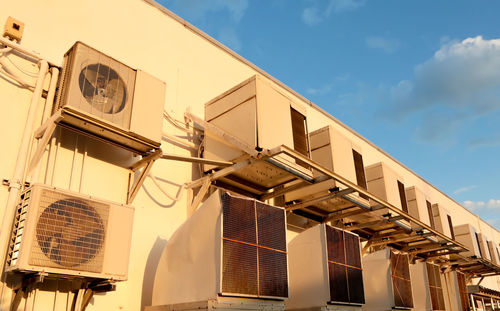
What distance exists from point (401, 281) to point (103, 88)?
7.44 m

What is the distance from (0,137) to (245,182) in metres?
4.16

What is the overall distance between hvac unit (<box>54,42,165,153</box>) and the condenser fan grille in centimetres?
106

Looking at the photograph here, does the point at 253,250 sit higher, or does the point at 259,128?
the point at 259,128

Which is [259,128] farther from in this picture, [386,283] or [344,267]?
[386,283]

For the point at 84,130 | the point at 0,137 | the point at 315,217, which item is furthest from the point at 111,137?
Answer: the point at 315,217

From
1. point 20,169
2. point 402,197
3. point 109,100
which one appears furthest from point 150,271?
point 402,197

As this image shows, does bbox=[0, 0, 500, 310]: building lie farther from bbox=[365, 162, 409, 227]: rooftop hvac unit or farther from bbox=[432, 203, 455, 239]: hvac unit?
bbox=[432, 203, 455, 239]: hvac unit

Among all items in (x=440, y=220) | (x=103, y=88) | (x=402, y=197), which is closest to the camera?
(x=103, y=88)

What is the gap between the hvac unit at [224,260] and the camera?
5.37 meters

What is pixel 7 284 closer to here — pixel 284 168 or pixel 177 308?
pixel 177 308

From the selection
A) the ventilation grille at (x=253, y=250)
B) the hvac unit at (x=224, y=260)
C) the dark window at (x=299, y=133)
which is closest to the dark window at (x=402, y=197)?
the dark window at (x=299, y=133)

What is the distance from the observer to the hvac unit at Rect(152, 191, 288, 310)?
5371mm

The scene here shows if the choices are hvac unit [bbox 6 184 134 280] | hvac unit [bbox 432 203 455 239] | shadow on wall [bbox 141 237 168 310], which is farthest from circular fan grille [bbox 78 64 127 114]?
hvac unit [bbox 432 203 455 239]

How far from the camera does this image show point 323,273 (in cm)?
713
